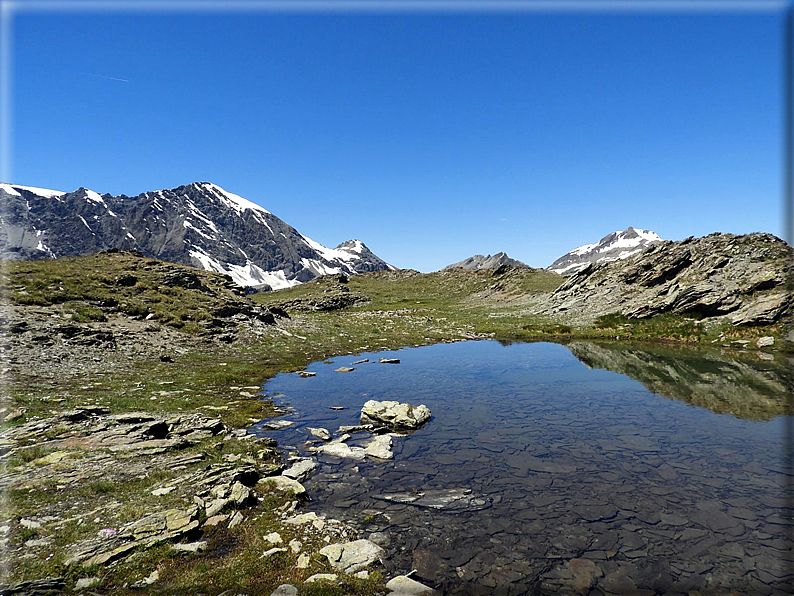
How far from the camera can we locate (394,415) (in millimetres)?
20516

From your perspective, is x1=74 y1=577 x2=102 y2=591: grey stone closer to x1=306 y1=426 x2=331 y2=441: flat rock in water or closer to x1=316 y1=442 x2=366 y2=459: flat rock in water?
x1=316 y1=442 x2=366 y2=459: flat rock in water

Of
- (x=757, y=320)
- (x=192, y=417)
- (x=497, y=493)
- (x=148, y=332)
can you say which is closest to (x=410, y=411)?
(x=497, y=493)

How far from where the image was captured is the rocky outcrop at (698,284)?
4731 cm

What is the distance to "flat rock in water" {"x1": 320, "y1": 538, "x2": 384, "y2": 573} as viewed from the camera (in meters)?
9.37

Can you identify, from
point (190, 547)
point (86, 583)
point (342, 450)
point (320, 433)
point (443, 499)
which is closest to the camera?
point (86, 583)

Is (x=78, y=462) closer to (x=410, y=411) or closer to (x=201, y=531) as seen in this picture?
(x=201, y=531)

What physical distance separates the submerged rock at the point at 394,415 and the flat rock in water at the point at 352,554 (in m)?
9.45

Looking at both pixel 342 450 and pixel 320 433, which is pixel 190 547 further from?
pixel 320 433

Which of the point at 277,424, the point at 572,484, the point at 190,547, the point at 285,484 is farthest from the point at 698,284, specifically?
the point at 190,547

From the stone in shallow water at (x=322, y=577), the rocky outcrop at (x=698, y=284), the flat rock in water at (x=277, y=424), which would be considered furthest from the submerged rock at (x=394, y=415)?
the rocky outcrop at (x=698, y=284)

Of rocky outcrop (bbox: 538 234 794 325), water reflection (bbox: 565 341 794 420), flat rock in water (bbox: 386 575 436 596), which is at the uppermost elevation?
rocky outcrop (bbox: 538 234 794 325)

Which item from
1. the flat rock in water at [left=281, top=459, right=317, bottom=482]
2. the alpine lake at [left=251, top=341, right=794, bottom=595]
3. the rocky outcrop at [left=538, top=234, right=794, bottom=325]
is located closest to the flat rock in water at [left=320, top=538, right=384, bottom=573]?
the alpine lake at [left=251, top=341, right=794, bottom=595]

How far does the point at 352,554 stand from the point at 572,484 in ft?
28.8

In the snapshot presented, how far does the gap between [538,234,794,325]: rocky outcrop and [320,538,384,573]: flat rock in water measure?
55.7 m
